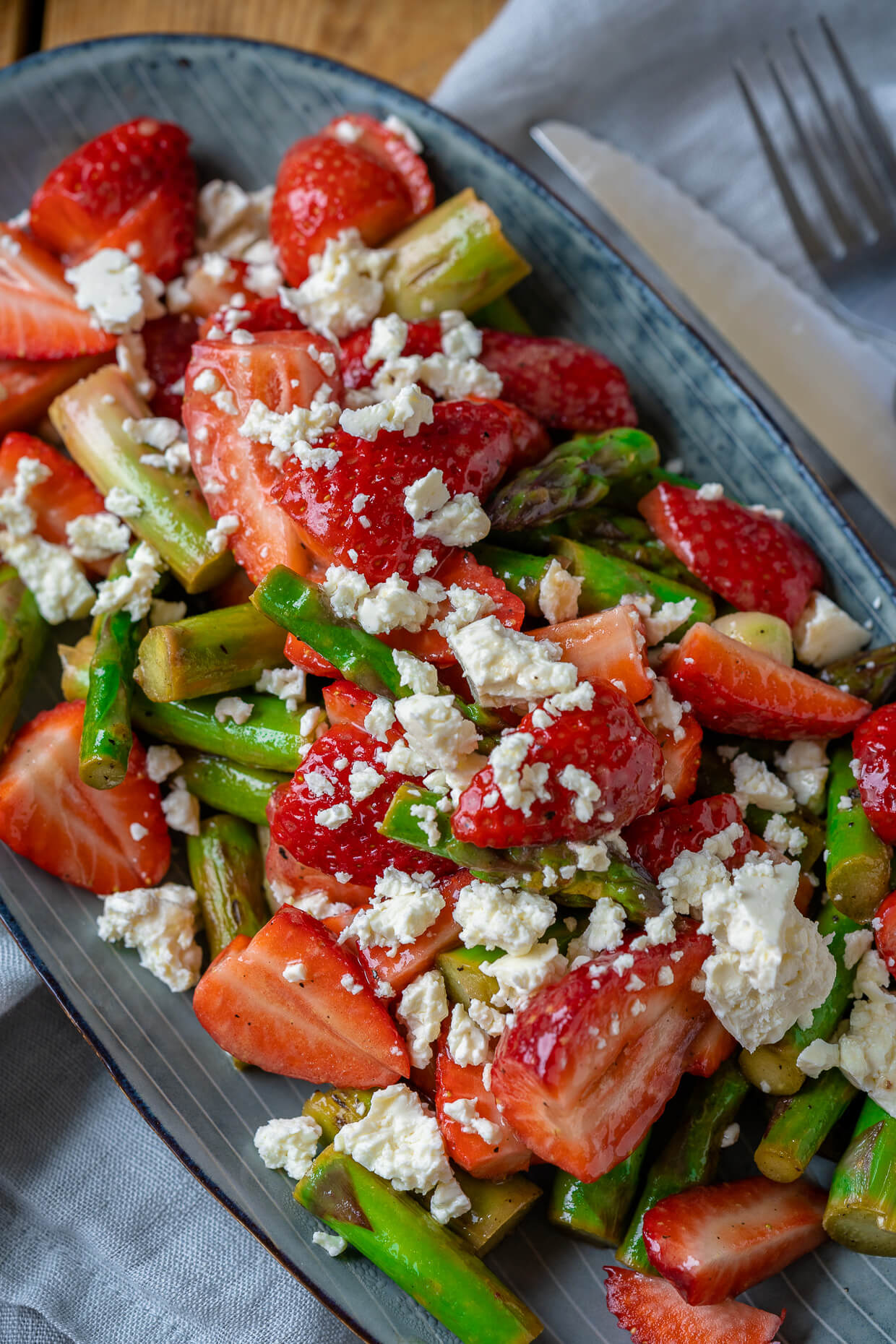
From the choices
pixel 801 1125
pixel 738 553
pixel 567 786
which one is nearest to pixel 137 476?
pixel 567 786

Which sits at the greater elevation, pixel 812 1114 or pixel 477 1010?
pixel 477 1010

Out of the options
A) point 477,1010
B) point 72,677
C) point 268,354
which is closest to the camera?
point 477,1010

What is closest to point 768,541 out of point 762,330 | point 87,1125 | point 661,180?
point 762,330

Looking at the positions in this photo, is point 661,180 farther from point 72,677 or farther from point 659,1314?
point 659,1314

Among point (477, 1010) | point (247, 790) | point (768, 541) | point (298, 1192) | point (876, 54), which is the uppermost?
point (876, 54)

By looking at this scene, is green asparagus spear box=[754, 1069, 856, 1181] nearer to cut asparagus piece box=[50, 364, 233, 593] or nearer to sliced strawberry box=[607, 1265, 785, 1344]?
sliced strawberry box=[607, 1265, 785, 1344]

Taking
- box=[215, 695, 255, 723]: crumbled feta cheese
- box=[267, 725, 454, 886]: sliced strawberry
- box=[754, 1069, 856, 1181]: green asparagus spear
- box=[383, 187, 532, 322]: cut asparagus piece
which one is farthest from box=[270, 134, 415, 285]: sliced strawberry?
box=[754, 1069, 856, 1181]: green asparagus spear

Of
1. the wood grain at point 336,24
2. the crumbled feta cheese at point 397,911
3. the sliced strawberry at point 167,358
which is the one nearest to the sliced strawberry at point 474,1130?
the crumbled feta cheese at point 397,911
